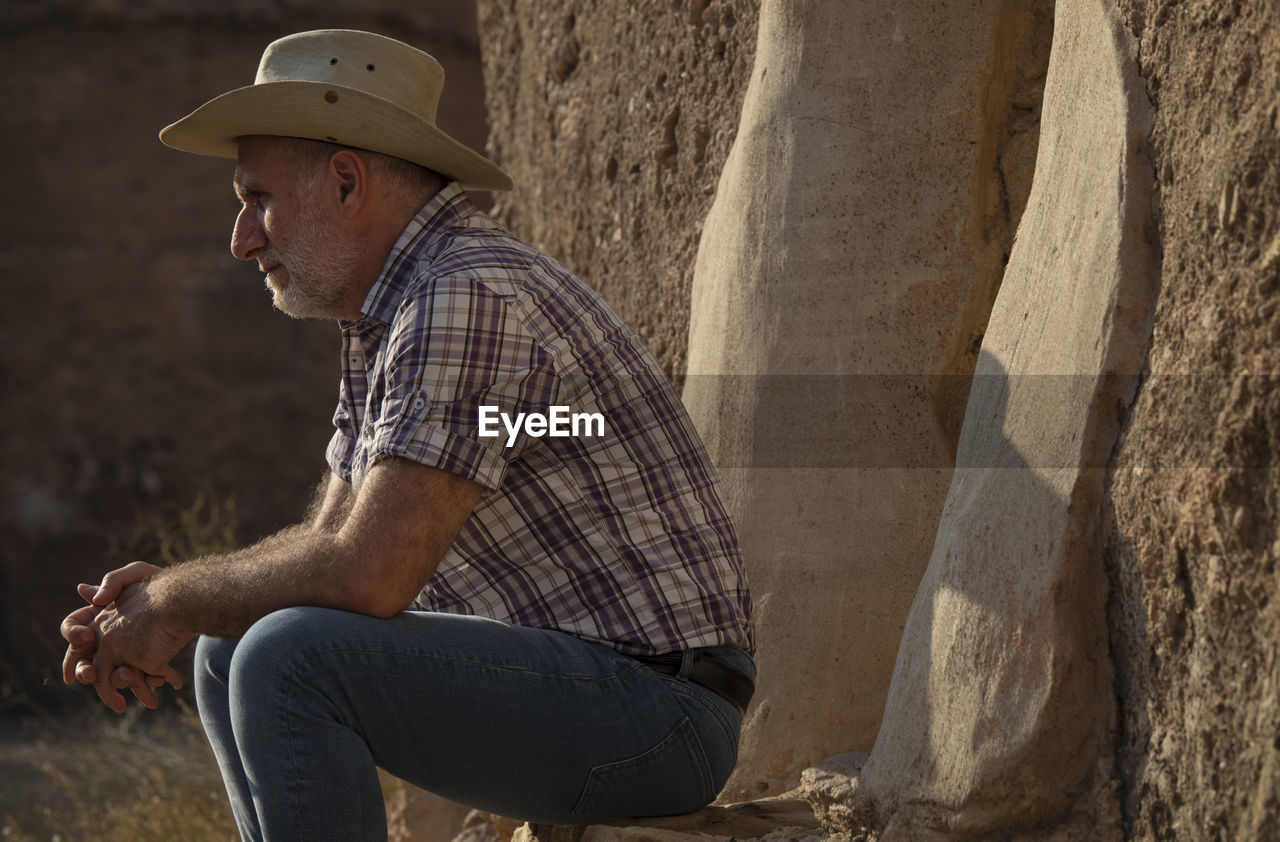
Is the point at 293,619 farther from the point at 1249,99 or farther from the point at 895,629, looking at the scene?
the point at 1249,99

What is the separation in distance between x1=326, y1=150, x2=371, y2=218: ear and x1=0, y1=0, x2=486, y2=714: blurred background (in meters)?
5.16

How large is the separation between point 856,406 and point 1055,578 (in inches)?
35.4

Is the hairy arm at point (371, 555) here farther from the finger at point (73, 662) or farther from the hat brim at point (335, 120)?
the hat brim at point (335, 120)

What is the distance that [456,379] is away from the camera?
80.4 inches

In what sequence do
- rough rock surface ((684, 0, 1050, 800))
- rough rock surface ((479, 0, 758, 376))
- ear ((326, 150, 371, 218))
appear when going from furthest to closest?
rough rock surface ((479, 0, 758, 376)) < rough rock surface ((684, 0, 1050, 800)) < ear ((326, 150, 371, 218))

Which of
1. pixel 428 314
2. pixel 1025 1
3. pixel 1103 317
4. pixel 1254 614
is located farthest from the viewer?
pixel 1025 1

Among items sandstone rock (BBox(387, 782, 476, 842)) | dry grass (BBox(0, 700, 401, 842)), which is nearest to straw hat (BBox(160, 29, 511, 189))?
sandstone rock (BBox(387, 782, 476, 842))

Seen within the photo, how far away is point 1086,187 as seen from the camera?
2000mm

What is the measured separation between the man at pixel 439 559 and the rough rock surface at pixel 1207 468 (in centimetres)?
65

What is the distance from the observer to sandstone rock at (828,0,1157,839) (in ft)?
6.16

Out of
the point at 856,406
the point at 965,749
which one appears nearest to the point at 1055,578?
the point at 965,749

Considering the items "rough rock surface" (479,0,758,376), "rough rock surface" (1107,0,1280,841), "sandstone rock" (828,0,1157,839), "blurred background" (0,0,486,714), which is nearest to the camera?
"rough rock surface" (1107,0,1280,841)

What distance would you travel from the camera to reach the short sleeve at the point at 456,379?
2.02 meters

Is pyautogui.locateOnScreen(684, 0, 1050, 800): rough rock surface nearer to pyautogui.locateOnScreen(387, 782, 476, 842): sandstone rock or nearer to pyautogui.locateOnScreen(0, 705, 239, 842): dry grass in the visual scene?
pyautogui.locateOnScreen(387, 782, 476, 842): sandstone rock
